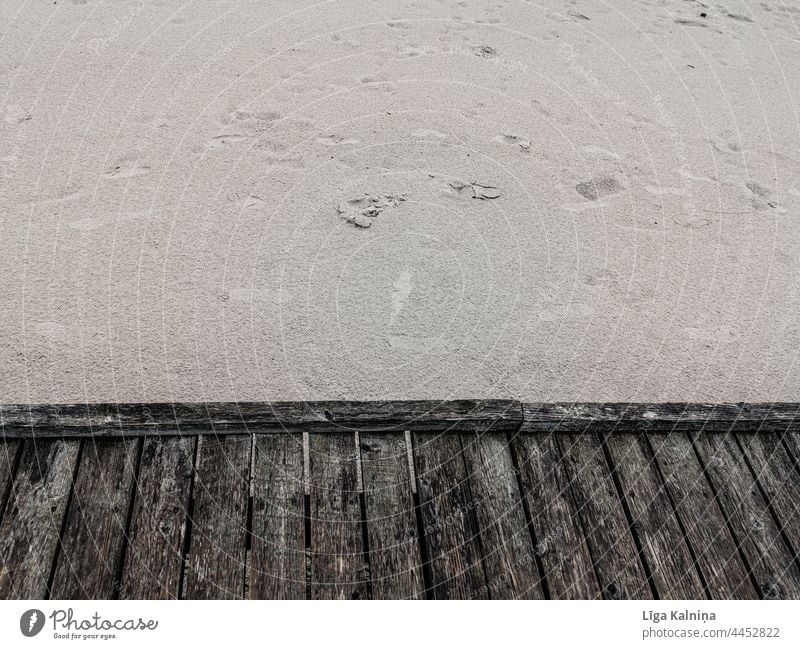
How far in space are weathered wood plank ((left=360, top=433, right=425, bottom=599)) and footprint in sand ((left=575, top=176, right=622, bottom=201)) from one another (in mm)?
2335

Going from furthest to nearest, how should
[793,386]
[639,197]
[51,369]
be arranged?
[639,197] → [793,386] → [51,369]

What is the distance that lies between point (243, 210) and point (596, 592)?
251 cm

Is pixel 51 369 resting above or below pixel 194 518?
below

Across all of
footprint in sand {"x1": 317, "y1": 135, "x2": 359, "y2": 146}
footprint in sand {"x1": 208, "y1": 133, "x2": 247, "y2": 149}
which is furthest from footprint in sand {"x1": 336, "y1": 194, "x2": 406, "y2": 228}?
footprint in sand {"x1": 208, "y1": 133, "x2": 247, "y2": 149}

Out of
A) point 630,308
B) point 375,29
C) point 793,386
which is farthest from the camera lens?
point 375,29

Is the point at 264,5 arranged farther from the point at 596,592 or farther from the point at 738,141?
the point at 596,592

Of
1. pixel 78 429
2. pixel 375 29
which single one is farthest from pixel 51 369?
pixel 375 29

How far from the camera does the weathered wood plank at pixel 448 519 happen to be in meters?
1.70

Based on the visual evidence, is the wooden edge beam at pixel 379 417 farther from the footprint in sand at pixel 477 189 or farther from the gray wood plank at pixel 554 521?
the footprint in sand at pixel 477 189

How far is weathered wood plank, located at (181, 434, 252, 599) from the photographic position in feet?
5.39

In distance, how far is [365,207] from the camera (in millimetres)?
3625

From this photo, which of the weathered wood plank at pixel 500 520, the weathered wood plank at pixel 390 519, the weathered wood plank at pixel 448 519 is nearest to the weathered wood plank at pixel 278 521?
the weathered wood plank at pixel 390 519

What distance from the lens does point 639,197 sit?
3.88m

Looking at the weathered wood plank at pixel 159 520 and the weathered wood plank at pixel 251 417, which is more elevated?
the weathered wood plank at pixel 251 417
